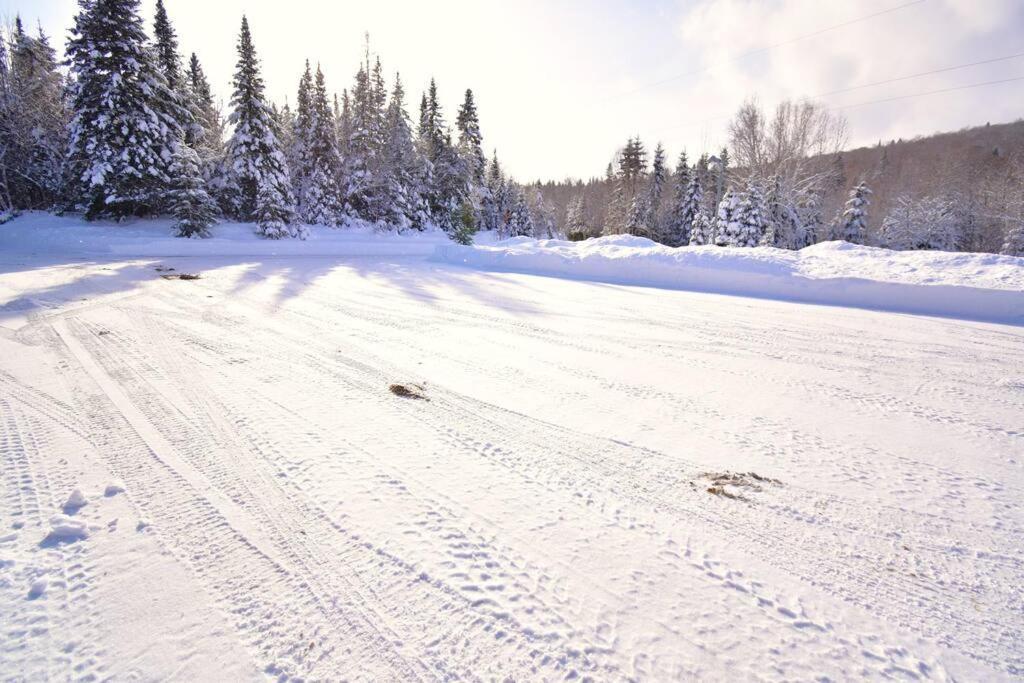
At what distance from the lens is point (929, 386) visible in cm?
414

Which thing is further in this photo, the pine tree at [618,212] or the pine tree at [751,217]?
the pine tree at [618,212]

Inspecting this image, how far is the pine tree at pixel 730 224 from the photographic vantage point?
21.1 m

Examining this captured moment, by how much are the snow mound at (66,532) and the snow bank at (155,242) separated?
55.0 feet

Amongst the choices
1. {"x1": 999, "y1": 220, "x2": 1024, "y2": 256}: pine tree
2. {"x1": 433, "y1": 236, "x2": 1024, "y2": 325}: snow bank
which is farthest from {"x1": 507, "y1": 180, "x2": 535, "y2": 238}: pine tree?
{"x1": 999, "y1": 220, "x2": 1024, "y2": 256}: pine tree

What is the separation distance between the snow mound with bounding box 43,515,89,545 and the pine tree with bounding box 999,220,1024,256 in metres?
37.4

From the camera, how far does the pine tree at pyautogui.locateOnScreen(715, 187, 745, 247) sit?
21.1 metres

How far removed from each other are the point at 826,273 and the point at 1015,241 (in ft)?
90.9

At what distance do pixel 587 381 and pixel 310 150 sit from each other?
30.4 meters

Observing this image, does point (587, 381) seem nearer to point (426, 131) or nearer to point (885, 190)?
point (426, 131)

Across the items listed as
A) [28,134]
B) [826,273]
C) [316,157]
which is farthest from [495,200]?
[826,273]

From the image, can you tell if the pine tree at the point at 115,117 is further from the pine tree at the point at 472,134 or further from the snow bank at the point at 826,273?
the pine tree at the point at 472,134

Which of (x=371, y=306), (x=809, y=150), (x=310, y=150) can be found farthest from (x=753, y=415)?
(x=310, y=150)

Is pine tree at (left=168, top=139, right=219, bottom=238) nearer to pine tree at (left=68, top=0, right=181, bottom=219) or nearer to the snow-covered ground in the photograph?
pine tree at (left=68, top=0, right=181, bottom=219)

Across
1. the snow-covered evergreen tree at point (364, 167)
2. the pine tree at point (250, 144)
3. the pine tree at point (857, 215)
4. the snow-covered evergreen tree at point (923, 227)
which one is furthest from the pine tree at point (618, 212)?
the pine tree at point (250, 144)
